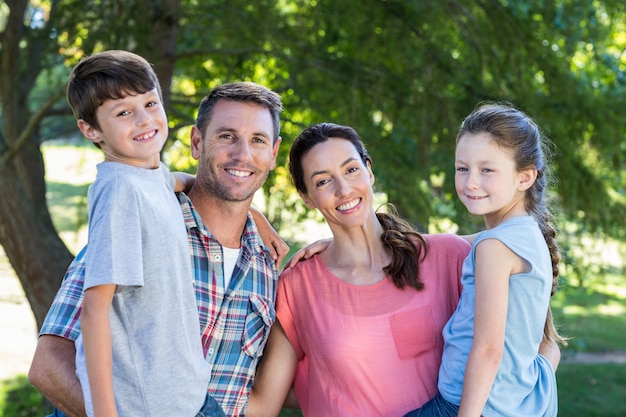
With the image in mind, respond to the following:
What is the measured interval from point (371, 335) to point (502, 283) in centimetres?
51

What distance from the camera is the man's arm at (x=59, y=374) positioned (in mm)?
2133

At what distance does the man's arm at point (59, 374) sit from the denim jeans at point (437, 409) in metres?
0.96

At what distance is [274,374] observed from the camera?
252 cm

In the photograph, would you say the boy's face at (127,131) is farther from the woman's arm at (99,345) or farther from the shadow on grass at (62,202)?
the shadow on grass at (62,202)

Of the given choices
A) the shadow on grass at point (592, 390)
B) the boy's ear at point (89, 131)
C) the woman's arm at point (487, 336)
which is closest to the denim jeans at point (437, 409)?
the woman's arm at point (487, 336)

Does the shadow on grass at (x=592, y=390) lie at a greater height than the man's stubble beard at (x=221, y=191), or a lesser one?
lesser

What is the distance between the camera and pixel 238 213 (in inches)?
96.7

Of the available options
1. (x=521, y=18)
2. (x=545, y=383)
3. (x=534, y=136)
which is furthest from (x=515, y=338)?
(x=521, y=18)

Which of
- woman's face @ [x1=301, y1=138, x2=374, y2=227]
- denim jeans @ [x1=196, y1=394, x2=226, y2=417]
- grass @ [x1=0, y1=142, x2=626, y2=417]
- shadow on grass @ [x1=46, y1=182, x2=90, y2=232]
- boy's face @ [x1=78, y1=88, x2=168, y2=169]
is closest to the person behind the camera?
boy's face @ [x1=78, y1=88, x2=168, y2=169]

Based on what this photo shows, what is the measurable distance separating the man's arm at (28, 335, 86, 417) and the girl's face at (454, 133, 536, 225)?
3.94ft

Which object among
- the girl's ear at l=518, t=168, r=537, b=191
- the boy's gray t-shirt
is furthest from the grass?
the boy's gray t-shirt

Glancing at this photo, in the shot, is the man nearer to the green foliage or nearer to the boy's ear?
the boy's ear

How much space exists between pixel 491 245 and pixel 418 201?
2451 mm

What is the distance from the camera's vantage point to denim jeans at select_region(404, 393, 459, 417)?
2164 mm
